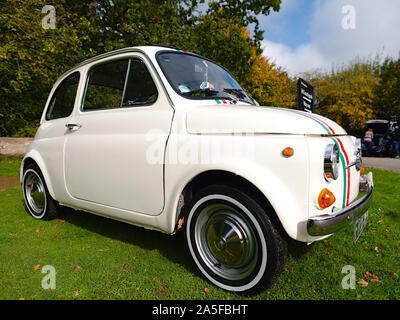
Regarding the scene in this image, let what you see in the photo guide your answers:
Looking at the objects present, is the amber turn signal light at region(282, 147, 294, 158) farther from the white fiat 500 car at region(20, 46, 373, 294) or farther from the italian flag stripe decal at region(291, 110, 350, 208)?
the italian flag stripe decal at region(291, 110, 350, 208)

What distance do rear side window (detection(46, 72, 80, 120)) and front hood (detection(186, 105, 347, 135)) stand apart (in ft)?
6.25

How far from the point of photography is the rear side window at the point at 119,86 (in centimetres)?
267

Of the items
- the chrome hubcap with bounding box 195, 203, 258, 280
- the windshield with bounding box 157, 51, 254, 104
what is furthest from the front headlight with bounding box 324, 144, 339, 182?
the windshield with bounding box 157, 51, 254, 104

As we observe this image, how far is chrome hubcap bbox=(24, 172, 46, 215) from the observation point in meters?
3.77

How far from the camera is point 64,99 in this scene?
139 inches

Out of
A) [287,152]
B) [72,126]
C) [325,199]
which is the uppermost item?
[72,126]

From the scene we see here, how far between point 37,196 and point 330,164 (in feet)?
12.7

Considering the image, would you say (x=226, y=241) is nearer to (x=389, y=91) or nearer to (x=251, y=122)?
(x=251, y=122)

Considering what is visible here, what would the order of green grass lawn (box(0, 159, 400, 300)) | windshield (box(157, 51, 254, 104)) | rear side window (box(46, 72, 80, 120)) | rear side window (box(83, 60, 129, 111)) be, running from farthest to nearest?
rear side window (box(46, 72, 80, 120))
rear side window (box(83, 60, 129, 111))
windshield (box(157, 51, 254, 104))
green grass lawn (box(0, 159, 400, 300))

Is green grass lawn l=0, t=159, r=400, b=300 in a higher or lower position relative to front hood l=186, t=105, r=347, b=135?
lower

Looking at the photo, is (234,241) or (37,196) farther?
(37,196)

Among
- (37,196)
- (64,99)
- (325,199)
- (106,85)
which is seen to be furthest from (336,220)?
(37,196)
